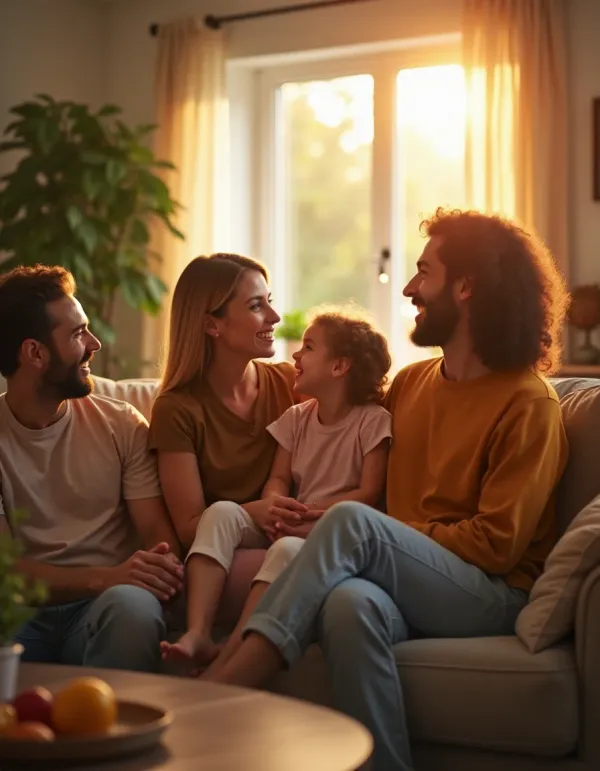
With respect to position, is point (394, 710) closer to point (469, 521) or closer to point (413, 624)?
point (413, 624)

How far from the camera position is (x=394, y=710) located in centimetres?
220

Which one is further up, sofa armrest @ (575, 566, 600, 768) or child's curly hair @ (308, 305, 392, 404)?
child's curly hair @ (308, 305, 392, 404)

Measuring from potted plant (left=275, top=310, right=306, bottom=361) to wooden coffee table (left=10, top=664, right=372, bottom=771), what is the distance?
11.7 ft

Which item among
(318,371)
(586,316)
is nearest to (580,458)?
(318,371)

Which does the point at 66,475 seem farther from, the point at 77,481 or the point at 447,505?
the point at 447,505

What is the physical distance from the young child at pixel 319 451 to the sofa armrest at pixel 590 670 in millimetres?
675

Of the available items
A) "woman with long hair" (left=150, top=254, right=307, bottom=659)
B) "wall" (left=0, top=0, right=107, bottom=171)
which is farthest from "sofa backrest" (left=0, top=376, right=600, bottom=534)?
"wall" (left=0, top=0, right=107, bottom=171)

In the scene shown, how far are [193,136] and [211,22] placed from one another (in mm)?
534

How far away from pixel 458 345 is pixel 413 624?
2.15 ft

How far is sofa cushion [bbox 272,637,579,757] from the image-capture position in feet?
7.13

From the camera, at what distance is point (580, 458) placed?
102 inches

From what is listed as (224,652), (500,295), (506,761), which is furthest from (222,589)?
(500,295)

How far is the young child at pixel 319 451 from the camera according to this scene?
258cm

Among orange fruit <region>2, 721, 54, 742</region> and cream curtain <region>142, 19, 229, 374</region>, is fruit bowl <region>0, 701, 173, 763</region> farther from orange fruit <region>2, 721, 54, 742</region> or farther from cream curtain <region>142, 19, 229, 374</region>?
cream curtain <region>142, 19, 229, 374</region>
